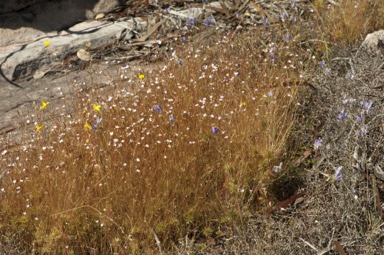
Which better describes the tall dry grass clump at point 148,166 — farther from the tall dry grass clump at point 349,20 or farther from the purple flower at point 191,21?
the purple flower at point 191,21

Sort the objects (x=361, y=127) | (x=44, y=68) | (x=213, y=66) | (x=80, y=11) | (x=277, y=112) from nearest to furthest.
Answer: (x=361, y=127) < (x=277, y=112) < (x=213, y=66) < (x=44, y=68) < (x=80, y=11)

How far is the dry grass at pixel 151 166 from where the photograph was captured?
13.1 feet

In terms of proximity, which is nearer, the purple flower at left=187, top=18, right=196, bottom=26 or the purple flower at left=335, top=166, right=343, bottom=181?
the purple flower at left=335, top=166, right=343, bottom=181

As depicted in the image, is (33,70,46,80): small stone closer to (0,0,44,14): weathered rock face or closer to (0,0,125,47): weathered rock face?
(0,0,125,47): weathered rock face

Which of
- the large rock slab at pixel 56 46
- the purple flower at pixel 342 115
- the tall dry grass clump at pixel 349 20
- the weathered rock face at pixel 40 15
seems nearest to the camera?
the purple flower at pixel 342 115

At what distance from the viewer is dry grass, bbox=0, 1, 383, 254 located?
4.00 metres

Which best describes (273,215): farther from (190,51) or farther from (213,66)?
(190,51)

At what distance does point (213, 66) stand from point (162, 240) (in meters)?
1.78

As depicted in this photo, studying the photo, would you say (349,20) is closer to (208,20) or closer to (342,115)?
(208,20)

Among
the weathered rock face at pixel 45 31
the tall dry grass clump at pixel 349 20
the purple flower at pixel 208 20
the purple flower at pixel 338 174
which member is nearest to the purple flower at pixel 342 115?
the purple flower at pixel 338 174

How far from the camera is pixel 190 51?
18.8 ft

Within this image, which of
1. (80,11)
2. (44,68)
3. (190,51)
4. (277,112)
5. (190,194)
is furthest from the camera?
(80,11)

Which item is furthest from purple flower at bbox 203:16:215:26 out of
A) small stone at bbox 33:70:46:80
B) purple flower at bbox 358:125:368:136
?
purple flower at bbox 358:125:368:136

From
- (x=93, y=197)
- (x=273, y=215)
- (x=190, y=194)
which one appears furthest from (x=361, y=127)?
(x=93, y=197)
